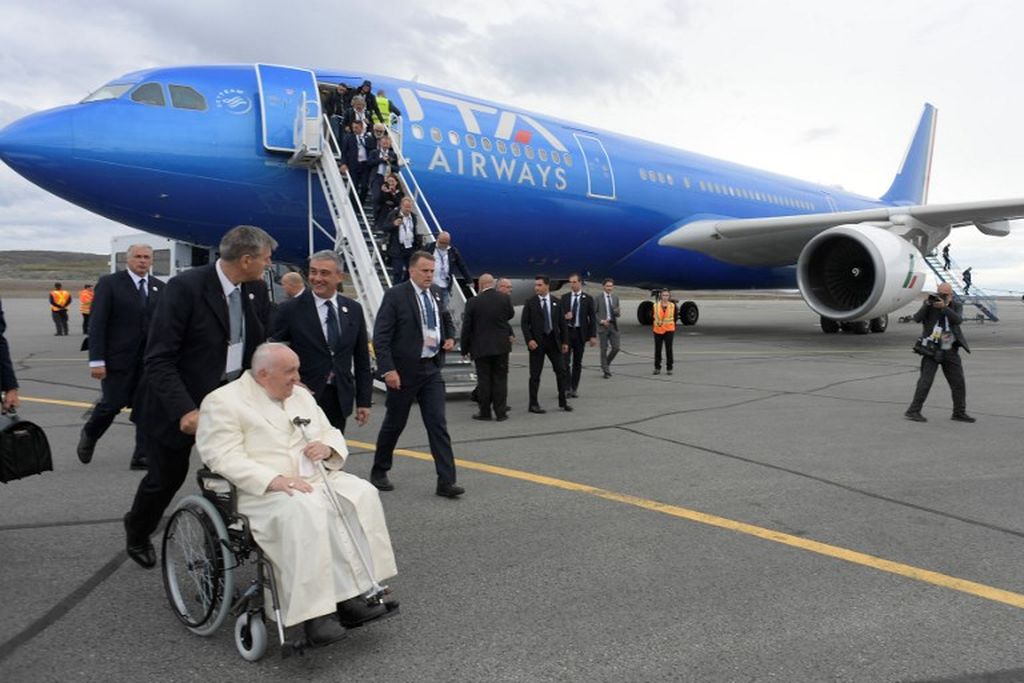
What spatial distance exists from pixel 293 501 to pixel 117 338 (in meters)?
3.80

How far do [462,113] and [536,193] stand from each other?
1897 mm

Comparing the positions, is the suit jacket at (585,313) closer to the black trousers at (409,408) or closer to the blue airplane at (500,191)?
the blue airplane at (500,191)

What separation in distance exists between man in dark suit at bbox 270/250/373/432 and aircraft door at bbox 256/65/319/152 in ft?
19.7

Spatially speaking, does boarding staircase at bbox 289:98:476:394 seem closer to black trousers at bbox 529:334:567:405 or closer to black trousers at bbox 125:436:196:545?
black trousers at bbox 529:334:567:405

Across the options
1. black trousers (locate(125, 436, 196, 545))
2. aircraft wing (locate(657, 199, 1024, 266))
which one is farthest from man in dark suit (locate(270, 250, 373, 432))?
aircraft wing (locate(657, 199, 1024, 266))

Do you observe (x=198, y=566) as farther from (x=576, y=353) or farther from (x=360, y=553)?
(x=576, y=353)

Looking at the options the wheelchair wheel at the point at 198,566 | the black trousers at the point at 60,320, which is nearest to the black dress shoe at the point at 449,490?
the wheelchair wheel at the point at 198,566

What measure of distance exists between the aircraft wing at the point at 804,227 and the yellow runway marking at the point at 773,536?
467 inches

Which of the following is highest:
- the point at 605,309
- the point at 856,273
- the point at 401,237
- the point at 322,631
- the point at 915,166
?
the point at 915,166

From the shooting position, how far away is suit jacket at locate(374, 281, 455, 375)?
4.86 m

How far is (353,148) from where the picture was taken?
10000 millimetres

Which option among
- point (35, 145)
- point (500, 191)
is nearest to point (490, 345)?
point (500, 191)

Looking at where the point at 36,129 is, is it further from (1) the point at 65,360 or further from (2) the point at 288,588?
(2) the point at 288,588

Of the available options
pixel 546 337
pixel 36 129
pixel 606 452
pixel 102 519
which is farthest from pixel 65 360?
pixel 606 452
